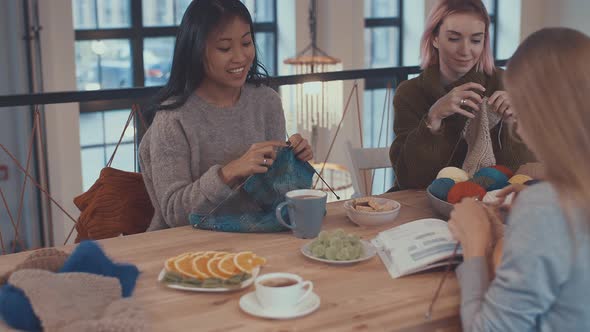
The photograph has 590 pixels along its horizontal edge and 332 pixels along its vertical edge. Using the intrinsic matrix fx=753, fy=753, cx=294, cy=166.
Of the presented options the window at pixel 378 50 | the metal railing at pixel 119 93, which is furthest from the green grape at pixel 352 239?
the window at pixel 378 50

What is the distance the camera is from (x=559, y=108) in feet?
3.63

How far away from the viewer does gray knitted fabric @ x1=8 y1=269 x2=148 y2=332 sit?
1.16 metres

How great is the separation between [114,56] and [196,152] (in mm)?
4485

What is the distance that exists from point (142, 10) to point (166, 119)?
454cm

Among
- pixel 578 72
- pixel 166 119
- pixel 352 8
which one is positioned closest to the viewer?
pixel 578 72

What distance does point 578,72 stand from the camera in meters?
1.11

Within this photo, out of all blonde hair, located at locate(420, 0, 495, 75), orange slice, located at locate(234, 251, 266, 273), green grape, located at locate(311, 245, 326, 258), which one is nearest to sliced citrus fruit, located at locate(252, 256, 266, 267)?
orange slice, located at locate(234, 251, 266, 273)

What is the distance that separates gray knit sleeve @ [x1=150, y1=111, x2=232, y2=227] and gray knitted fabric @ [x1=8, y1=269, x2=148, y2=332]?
507 mm

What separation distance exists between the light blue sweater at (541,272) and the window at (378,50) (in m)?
6.09

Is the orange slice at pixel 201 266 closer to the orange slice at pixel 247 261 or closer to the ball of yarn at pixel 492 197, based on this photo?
the orange slice at pixel 247 261

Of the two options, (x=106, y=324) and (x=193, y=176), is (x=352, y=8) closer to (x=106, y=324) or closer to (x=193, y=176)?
(x=193, y=176)

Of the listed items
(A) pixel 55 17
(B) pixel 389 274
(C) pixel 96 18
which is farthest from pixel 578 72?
(C) pixel 96 18

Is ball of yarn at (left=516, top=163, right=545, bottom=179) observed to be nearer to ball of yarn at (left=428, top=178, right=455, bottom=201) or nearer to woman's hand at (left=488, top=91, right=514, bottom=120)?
woman's hand at (left=488, top=91, right=514, bottom=120)

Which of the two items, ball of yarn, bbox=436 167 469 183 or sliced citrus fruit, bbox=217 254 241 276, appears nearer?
sliced citrus fruit, bbox=217 254 241 276
